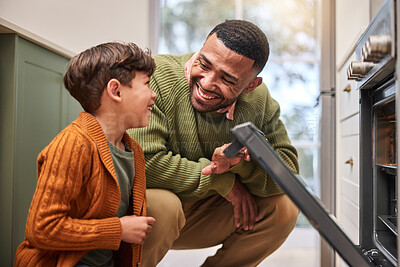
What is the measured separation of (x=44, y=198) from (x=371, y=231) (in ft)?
2.10

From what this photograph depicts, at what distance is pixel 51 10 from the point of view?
140 centimetres

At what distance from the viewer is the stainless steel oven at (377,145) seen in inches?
26.0

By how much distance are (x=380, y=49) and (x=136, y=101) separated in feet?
1.53

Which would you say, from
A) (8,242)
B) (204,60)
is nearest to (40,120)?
(8,242)

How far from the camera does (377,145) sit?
0.86m

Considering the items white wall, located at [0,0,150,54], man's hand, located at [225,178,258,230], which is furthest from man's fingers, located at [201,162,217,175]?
white wall, located at [0,0,150,54]

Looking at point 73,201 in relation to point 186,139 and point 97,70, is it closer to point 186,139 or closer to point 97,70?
point 97,70

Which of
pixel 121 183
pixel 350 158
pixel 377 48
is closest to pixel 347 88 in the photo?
pixel 350 158

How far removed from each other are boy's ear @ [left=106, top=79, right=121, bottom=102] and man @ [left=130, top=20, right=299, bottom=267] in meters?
0.22

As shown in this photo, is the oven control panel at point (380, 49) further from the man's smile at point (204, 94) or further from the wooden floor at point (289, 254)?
the wooden floor at point (289, 254)

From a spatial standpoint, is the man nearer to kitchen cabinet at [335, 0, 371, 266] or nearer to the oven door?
kitchen cabinet at [335, 0, 371, 266]

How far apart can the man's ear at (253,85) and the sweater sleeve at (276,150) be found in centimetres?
8

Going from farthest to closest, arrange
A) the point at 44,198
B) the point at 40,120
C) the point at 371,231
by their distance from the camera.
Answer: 1. the point at 40,120
2. the point at 371,231
3. the point at 44,198

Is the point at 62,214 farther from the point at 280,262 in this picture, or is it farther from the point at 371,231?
the point at 280,262
